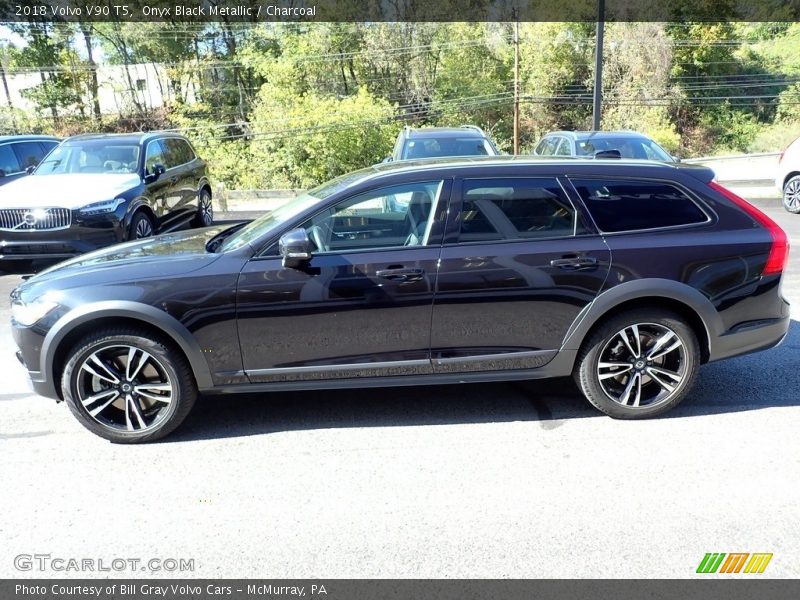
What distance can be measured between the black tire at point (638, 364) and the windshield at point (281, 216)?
74.8 inches

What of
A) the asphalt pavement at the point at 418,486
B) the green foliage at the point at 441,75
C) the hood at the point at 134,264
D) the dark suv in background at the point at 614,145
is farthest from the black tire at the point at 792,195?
the green foliage at the point at 441,75

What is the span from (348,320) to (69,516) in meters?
1.76

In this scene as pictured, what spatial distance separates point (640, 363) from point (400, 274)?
1631 mm

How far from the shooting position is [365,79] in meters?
39.5

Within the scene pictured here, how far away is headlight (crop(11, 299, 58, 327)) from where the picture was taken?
3.72 metres

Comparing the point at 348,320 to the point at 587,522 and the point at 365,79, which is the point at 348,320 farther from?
the point at 365,79

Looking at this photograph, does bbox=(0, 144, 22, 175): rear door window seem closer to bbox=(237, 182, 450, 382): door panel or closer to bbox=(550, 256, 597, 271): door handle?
bbox=(237, 182, 450, 382): door panel

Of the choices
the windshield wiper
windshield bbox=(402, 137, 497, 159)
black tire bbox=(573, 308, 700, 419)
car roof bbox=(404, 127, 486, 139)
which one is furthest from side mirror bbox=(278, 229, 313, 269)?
car roof bbox=(404, 127, 486, 139)

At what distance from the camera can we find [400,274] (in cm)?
375

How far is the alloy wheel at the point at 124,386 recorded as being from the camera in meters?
3.77

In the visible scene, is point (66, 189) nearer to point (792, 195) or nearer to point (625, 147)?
point (625, 147)

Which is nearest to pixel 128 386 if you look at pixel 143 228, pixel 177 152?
pixel 143 228

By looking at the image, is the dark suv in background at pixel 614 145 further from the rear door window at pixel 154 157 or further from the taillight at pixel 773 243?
the taillight at pixel 773 243

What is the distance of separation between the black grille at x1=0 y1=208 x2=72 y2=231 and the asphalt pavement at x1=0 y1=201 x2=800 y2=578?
12.7 ft
